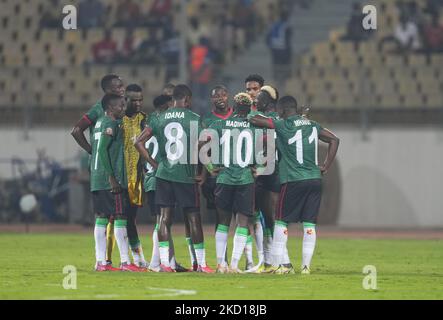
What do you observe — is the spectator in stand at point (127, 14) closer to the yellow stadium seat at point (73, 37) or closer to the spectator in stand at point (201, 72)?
the yellow stadium seat at point (73, 37)

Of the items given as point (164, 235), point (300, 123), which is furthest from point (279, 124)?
point (164, 235)

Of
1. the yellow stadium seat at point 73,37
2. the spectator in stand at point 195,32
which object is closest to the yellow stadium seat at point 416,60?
the spectator in stand at point 195,32

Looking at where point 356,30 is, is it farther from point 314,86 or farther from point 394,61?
point 314,86

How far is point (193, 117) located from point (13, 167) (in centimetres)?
1562

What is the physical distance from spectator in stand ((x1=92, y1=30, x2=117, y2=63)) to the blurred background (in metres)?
0.03

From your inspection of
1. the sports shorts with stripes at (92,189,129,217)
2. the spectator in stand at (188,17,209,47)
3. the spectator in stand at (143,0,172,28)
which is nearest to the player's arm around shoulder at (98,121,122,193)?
the sports shorts with stripes at (92,189,129,217)

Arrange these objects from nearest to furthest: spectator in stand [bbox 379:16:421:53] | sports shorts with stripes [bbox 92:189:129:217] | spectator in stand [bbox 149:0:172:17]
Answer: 1. sports shorts with stripes [bbox 92:189:129:217]
2. spectator in stand [bbox 379:16:421:53]
3. spectator in stand [bbox 149:0:172:17]

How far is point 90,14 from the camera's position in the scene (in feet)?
113

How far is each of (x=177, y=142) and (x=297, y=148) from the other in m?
1.52

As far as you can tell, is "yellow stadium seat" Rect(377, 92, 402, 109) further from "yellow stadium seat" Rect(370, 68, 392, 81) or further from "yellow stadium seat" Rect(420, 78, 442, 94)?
"yellow stadium seat" Rect(420, 78, 442, 94)

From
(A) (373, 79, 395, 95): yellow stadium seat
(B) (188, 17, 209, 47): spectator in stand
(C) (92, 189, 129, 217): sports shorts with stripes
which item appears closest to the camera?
(C) (92, 189, 129, 217): sports shorts with stripes

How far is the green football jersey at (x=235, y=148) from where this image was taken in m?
16.1

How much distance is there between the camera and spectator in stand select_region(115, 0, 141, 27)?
34.2 meters

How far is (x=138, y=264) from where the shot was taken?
17.2m
